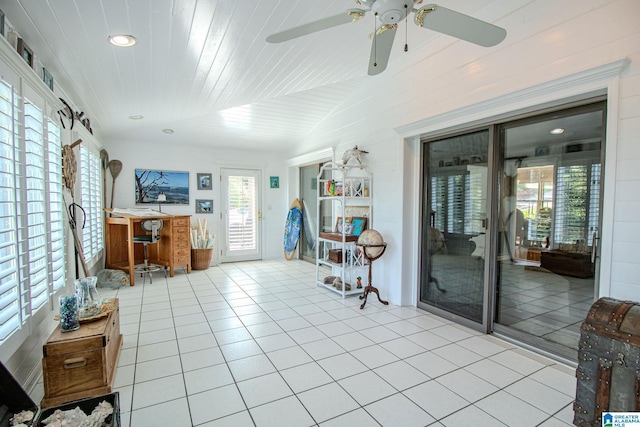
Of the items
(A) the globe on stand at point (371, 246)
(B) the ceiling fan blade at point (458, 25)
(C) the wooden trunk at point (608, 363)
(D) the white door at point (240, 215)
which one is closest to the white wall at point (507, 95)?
(A) the globe on stand at point (371, 246)

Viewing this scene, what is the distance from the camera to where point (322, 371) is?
94.7 inches

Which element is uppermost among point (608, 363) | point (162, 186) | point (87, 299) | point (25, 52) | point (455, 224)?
point (25, 52)

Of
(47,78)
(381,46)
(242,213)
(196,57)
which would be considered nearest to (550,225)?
(381,46)

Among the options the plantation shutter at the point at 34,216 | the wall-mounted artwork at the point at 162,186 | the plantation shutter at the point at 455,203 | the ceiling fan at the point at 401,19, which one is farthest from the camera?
the wall-mounted artwork at the point at 162,186

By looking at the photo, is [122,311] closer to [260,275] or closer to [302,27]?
[260,275]

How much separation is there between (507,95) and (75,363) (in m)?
3.79

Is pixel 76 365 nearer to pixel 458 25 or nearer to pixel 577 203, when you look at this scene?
pixel 458 25

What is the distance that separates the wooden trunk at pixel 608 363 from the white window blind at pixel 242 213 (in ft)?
19.4

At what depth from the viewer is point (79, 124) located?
364 cm

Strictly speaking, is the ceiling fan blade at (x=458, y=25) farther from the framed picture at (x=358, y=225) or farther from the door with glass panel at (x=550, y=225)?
the framed picture at (x=358, y=225)

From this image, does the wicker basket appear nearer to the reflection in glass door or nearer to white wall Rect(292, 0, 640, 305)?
white wall Rect(292, 0, 640, 305)

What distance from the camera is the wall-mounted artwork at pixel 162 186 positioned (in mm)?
→ 5840

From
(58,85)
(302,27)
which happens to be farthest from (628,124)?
(58,85)

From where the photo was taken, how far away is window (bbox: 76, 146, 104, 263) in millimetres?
3850
